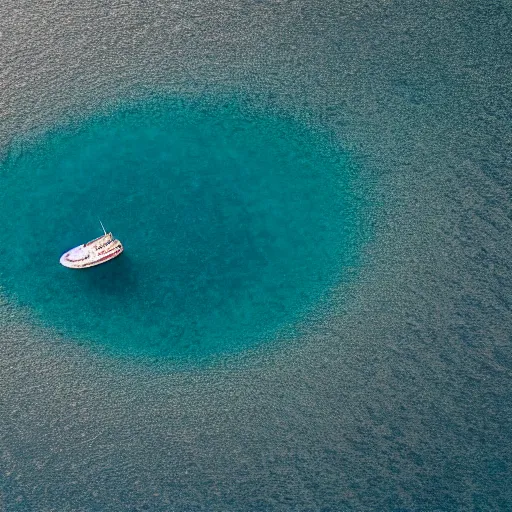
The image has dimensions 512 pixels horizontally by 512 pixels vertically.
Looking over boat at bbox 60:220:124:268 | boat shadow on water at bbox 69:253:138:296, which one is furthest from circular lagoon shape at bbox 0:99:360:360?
boat at bbox 60:220:124:268

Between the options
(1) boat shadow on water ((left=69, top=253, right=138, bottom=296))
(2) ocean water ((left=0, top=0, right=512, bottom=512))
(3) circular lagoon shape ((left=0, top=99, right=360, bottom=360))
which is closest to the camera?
(2) ocean water ((left=0, top=0, right=512, bottom=512))

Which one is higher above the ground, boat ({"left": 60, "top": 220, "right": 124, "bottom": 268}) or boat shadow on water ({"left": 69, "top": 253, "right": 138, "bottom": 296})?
boat ({"left": 60, "top": 220, "right": 124, "bottom": 268})

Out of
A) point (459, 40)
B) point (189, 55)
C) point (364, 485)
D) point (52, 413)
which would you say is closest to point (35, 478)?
point (52, 413)

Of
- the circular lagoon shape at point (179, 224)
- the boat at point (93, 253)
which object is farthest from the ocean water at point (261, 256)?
the boat at point (93, 253)

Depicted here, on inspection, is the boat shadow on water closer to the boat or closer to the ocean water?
the ocean water

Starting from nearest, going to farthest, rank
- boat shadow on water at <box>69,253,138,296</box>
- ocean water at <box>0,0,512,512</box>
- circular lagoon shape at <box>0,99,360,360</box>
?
ocean water at <box>0,0,512,512</box> → circular lagoon shape at <box>0,99,360,360</box> → boat shadow on water at <box>69,253,138,296</box>

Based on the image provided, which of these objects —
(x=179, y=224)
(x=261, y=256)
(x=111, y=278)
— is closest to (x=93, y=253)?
(x=111, y=278)

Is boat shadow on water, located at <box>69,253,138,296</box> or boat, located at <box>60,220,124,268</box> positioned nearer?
boat, located at <box>60,220,124,268</box>
